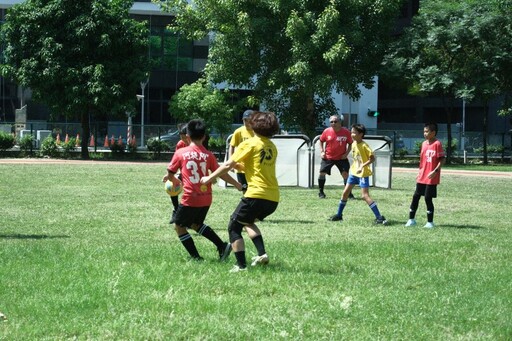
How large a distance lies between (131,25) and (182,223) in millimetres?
32162

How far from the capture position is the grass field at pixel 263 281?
18.8 ft

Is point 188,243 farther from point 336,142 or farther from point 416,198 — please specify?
point 336,142

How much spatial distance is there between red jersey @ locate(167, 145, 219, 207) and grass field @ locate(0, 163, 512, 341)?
646mm

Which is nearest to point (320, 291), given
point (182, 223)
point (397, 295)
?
point (397, 295)

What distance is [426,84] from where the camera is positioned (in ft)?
125

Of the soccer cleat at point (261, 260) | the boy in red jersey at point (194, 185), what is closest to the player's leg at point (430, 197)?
the boy in red jersey at point (194, 185)

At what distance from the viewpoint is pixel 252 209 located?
312 inches

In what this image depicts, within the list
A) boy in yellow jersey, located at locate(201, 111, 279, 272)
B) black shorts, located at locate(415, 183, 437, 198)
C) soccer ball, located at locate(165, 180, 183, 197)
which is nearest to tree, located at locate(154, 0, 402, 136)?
black shorts, located at locate(415, 183, 437, 198)

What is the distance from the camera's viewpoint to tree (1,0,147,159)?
3816cm

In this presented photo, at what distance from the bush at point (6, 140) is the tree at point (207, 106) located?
919 centimetres

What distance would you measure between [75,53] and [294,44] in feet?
35.3

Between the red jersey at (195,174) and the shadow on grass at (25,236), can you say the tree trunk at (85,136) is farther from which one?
the red jersey at (195,174)

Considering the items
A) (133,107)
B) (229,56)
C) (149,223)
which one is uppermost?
(229,56)

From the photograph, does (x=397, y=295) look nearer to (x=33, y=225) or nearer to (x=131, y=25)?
(x=33, y=225)
